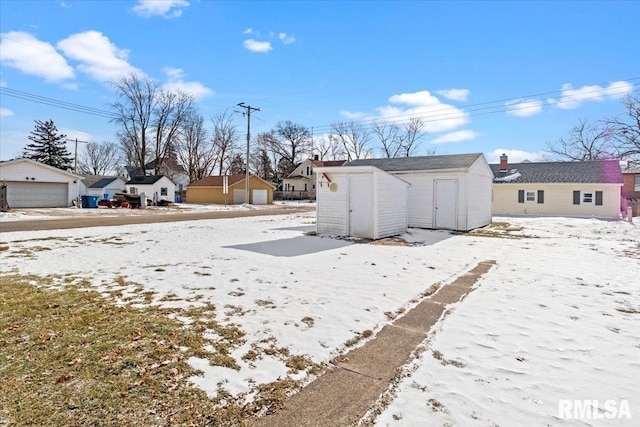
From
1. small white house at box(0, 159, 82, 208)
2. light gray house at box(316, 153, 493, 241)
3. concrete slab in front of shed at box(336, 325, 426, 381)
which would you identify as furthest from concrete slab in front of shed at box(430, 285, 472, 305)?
small white house at box(0, 159, 82, 208)

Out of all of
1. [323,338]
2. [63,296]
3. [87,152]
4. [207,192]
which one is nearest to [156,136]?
[207,192]

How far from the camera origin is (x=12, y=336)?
12.9 ft

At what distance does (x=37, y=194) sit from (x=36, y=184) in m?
0.86

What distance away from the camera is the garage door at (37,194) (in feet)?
91.1

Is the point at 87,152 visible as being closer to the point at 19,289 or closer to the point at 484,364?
the point at 19,289

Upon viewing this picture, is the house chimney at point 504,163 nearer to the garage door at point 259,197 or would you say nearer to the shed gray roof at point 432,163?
the shed gray roof at point 432,163

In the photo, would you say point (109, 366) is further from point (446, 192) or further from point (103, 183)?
point (103, 183)

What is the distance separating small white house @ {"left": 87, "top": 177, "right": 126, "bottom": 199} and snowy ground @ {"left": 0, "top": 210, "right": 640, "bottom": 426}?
3322 cm

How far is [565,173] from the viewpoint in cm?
2462

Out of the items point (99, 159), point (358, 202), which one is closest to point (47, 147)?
point (99, 159)

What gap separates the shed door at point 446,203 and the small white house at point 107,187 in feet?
126

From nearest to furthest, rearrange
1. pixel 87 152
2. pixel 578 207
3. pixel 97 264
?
pixel 97 264
pixel 578 207
pixel 87 152

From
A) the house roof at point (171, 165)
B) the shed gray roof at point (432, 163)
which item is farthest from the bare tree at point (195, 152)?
the shed gray roof at point (432, 163)

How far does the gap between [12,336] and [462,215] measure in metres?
15.0
